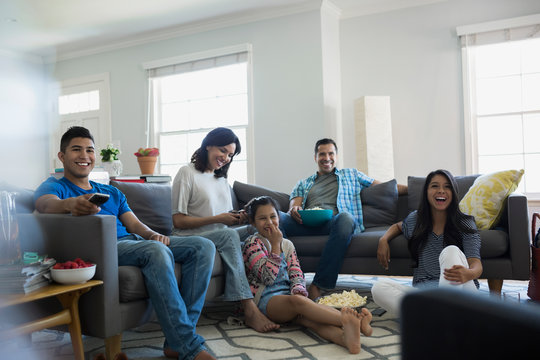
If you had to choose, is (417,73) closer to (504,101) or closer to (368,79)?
(368,79)

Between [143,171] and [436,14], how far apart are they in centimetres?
342

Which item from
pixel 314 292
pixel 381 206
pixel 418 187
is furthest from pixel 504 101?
pixel 314 292

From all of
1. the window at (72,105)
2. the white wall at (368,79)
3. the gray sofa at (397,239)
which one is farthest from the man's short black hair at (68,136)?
the white wall at (368,79)

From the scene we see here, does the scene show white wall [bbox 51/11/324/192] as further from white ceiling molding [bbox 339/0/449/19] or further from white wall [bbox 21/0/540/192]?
white ceiling molding [bbox 339/0/449/19]

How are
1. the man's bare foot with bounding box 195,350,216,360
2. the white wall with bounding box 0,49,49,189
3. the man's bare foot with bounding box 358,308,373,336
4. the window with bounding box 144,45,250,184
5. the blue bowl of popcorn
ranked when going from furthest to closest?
the window with bounding box 144,45,250,184, the blue bowl of popcorn, the man's bare foot with bounding box 358,308,373,336, the man's bare foot with bounding box 195,350,216,360, the white wall with bounding box 0,49,49,189

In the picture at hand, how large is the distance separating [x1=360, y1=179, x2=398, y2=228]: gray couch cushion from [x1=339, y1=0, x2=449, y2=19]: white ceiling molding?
2309mm

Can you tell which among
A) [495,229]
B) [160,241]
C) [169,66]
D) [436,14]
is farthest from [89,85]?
[169,66]

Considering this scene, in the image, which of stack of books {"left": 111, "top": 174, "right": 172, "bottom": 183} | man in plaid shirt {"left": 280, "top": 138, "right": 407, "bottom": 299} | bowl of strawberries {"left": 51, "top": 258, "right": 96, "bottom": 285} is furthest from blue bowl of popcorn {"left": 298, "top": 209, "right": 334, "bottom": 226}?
stack of books {"left": 111, "top": 174, "right": 172, "bottom": 183}

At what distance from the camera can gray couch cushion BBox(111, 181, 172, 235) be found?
262 centimetres

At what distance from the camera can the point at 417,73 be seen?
4.70m

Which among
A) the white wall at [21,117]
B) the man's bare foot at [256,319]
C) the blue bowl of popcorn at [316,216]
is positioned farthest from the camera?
the blue bowl of popcorn at [316,216]

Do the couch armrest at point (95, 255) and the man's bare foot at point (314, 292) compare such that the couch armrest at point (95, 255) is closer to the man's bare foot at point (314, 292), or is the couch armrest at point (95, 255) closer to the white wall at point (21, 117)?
the man's bare foot at point (314, 292)

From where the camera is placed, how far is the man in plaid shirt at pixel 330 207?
275 cm

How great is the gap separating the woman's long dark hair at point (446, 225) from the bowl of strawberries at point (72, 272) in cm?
156
